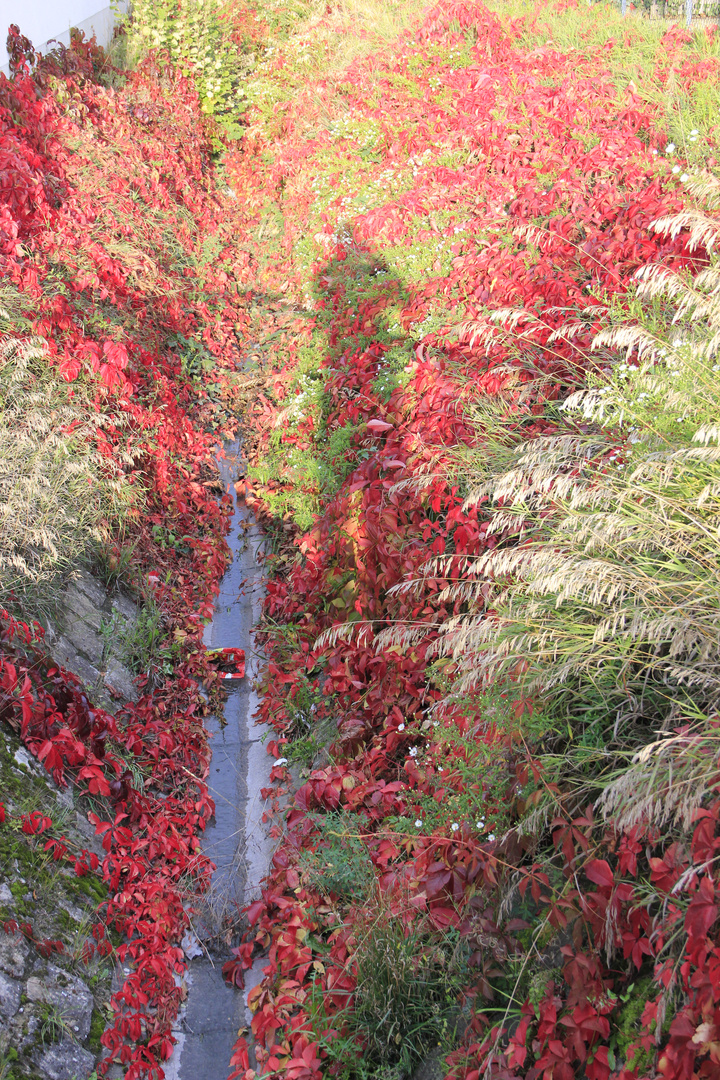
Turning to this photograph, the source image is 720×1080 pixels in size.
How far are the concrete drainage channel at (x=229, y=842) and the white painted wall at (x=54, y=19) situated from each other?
244 inches

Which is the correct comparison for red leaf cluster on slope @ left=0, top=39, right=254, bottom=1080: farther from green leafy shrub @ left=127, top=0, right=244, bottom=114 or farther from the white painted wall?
green leafy shrub @ left=127, top=0, right=244, bottom=114

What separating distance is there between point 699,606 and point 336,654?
2.55 metres

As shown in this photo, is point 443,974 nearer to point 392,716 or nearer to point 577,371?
point 392,716

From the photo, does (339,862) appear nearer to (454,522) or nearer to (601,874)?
(601,874)

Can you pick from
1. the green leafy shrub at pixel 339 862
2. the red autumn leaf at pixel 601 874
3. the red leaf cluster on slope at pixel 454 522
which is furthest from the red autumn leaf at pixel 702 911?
the green leafy shrub at pixel 339 862

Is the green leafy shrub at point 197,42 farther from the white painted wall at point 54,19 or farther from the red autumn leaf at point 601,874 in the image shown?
the red autumn leaf at point 601,874

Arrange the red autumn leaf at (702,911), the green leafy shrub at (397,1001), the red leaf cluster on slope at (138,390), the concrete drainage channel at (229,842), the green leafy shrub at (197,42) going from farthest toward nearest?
the green leafy shrub at (197,42), the red leaf cluster on slope at (138,390), the concrete drainage channel at (229,842), the green leafy shrub at (397,1001), the red autumn leaf at (702,911)

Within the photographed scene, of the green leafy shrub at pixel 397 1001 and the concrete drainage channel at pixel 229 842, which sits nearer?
the green leafy shrub at pixel 397 1001

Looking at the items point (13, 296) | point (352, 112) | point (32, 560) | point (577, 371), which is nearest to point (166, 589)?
point (32, 560)

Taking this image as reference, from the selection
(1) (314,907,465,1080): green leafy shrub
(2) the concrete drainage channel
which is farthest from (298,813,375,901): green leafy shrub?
(2) the concrete drainage channel

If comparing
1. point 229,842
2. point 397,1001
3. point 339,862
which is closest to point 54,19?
point 229,842

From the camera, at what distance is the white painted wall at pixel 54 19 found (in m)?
8.02

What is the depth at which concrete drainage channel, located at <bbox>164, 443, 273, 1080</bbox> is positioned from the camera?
11.5ft

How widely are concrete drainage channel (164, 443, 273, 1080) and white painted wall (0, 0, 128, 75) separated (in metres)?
6.19
